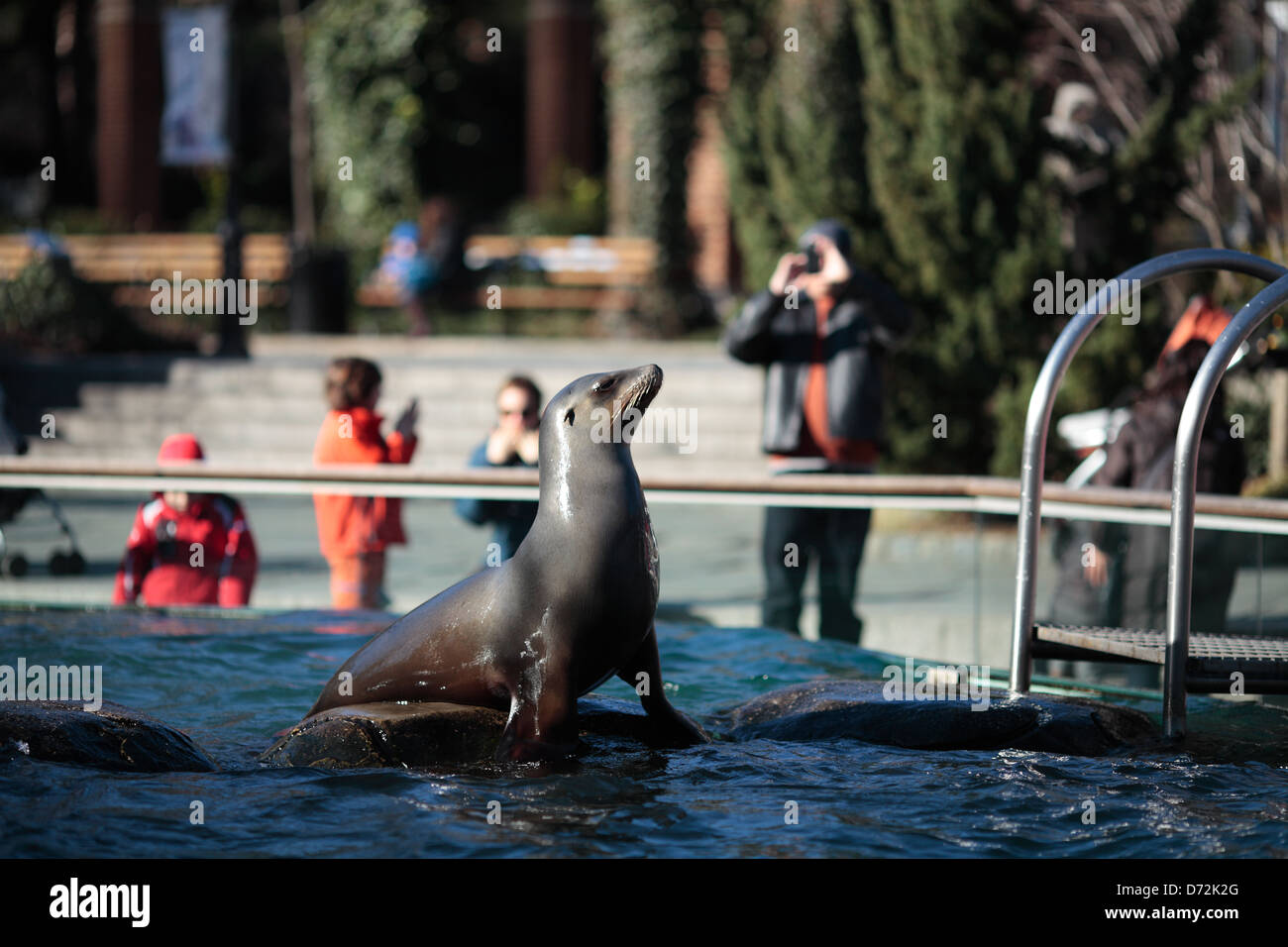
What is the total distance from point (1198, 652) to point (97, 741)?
12.6 feet

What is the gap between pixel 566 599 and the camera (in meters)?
5.16

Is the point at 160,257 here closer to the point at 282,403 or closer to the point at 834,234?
the point at 282,403

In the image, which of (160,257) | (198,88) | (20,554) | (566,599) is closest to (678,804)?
(566,599)

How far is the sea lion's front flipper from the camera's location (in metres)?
5.45

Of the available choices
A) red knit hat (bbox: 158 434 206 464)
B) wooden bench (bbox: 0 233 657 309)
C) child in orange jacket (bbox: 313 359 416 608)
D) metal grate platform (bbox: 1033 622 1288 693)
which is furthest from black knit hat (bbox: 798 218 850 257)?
wooden bench (bbox: 0 233 657 309)

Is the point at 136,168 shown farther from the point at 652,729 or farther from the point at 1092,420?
the point at 652,729

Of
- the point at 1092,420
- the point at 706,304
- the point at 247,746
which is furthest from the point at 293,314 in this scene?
the point at 247,746

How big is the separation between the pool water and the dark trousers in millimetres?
1646

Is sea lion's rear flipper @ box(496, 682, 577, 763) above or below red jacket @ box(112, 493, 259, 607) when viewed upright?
below

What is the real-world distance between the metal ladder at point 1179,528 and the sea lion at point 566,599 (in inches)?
62.5

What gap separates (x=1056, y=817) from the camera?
493cm

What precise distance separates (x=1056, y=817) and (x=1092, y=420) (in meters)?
6.47

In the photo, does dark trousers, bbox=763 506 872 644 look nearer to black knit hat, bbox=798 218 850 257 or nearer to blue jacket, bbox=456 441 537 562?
blue jacket, bbox=456 441 537 562

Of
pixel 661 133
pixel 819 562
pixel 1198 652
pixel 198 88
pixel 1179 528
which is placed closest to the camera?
pixel 1179 528
